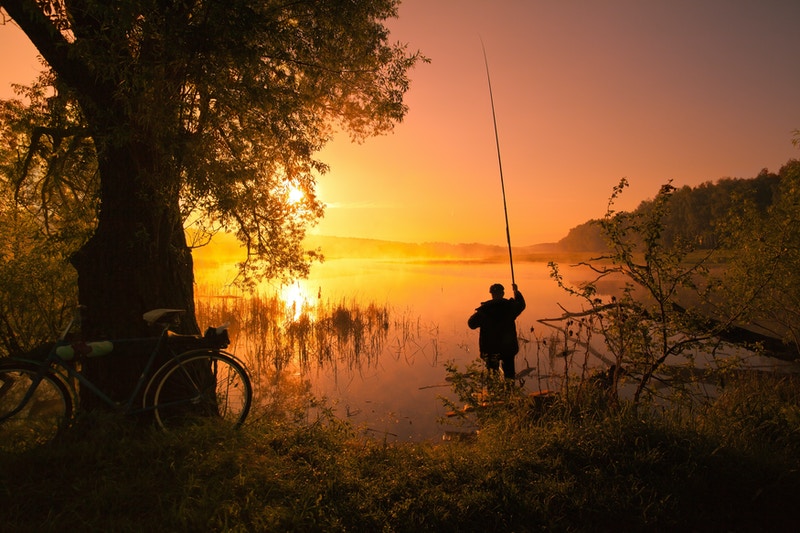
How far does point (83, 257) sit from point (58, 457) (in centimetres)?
290

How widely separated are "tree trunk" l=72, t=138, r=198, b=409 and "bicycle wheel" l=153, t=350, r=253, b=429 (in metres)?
0.59

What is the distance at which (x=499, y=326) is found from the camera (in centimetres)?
823

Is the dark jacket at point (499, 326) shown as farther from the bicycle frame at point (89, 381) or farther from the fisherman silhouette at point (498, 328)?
the bicycle frame at point (89, 381)

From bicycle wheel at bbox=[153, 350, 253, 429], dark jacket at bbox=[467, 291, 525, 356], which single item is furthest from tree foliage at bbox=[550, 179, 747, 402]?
bicycle wheel at bbox=[153, 350, 253, 429]

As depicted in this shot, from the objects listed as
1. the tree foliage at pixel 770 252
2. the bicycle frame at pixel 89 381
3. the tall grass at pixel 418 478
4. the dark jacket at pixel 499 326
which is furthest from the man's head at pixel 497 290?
the tree foliage at pixel 770 252

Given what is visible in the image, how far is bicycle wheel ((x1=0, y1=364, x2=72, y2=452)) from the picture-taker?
4629 millimetres

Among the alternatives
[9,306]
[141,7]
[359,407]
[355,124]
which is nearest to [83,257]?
[141,7]

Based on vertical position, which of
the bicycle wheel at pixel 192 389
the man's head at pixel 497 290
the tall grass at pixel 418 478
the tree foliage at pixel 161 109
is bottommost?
the tall grass at pixel 418 478

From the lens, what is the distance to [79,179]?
27.5 ft

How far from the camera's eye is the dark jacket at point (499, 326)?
8.20m

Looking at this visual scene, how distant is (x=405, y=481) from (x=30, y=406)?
16.4 ft

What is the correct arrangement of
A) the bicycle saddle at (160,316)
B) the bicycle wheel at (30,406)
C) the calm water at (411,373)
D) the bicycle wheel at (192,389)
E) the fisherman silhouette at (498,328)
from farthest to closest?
1. the calm water at (411,373)
2. the fisherman silhouette at (498,328)
3. the bicycle wheel at (192,389)
4. the bicycle saddle at (160,316)
5. the bicycle wheel at (30,406)

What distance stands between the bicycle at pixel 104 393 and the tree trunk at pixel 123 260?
1.23ft

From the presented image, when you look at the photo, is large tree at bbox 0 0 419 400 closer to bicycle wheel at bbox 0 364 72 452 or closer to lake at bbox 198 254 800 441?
bicycle wheel at bbox 0 364 72 452
